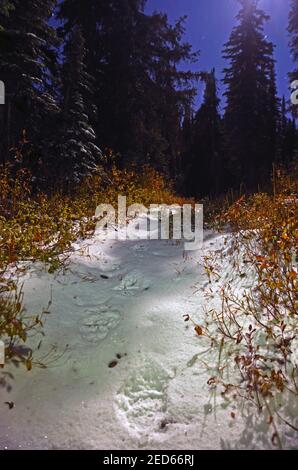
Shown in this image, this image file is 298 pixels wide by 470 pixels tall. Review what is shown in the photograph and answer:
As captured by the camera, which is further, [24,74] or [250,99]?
[250,99]

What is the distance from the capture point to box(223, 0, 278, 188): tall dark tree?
19.5m

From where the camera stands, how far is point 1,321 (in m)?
2.67

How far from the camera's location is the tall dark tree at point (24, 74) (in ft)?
25.7

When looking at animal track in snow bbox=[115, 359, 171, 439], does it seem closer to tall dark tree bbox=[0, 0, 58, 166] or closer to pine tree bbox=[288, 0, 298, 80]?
tall dark tree bbox=[0, 0, 58, 166]

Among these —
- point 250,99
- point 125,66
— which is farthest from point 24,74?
point 250,99

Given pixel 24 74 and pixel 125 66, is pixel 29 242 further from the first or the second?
pixel 125 66

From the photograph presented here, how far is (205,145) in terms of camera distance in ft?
95.1

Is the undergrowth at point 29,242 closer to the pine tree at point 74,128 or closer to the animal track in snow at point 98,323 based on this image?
the animal track in snow at point 98,323

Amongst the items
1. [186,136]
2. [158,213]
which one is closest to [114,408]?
[158,213]

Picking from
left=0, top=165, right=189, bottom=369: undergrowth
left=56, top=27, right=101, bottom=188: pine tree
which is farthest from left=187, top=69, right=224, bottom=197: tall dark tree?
left=0, top=165, right=189, bottom=369: undergrowth

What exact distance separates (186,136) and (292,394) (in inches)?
1197

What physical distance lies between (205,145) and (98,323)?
2841cm

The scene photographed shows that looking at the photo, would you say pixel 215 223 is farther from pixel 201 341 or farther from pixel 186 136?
pixel 186 136

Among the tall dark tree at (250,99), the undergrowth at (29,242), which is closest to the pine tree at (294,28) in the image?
the tall dark tree at (250,99)
